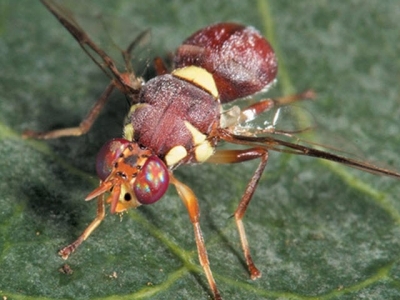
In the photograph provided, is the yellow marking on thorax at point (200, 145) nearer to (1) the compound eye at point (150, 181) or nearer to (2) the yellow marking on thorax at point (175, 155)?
(2) the yellow marking on thorax at point (175, 155)

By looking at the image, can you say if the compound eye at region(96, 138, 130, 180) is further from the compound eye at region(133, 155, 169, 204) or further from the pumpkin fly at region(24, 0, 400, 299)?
the compound eye at region(133, 155, 169, 204)

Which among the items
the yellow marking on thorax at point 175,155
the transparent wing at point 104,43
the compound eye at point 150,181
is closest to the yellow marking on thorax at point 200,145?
the yellow marking on thorax at point 175,155

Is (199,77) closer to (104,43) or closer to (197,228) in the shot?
(104,43)

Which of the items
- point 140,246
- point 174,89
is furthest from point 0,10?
point 140,246

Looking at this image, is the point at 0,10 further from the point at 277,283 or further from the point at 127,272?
the point at 277,283

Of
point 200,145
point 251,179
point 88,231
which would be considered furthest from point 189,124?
point 88,231

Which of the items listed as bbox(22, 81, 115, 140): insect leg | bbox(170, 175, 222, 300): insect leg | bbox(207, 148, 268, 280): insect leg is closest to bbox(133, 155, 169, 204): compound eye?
bbox(170, 175, 222, 300): insect leg
